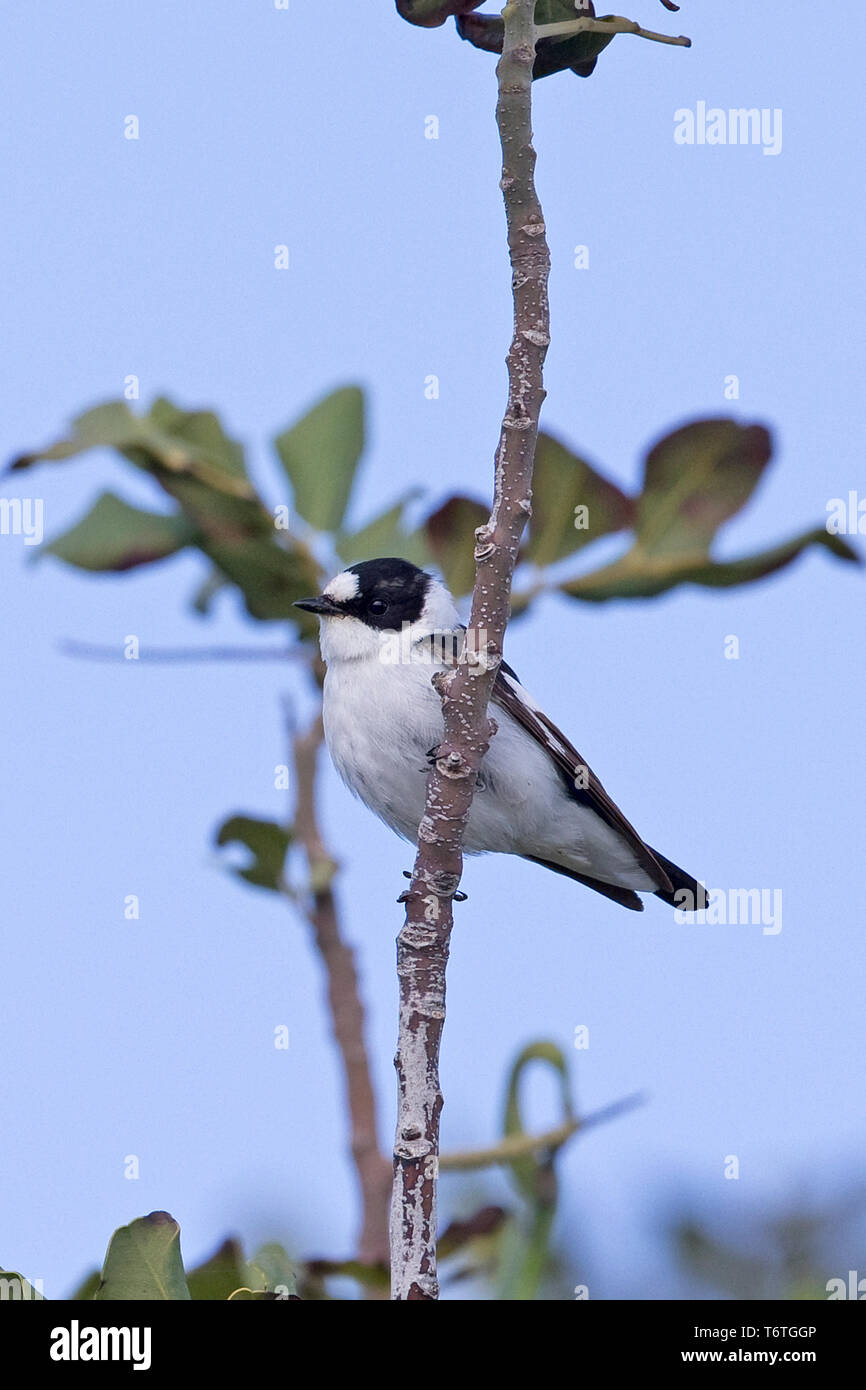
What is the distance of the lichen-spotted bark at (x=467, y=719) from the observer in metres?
2.06

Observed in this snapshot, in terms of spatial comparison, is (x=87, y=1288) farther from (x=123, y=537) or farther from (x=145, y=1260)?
(x=123, y=537)

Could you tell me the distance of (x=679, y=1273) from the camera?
313 centimetres

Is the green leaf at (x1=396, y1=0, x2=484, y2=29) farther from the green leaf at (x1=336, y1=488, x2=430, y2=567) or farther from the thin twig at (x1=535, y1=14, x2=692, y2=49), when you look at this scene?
the green leaf at (x1=336, y1=488, x2=430, y2=567)

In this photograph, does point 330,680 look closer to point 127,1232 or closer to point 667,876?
point 667,876

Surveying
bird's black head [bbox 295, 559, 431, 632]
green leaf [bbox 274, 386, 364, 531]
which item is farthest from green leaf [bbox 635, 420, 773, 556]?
bird's black head [bbox 295, 559, 431, 632]

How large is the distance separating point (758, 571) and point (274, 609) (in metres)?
1.02

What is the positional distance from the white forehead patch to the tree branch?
1.50m

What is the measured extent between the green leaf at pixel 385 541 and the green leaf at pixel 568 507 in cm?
28

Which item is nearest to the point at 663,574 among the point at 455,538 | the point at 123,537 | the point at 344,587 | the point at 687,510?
the point at 687,510

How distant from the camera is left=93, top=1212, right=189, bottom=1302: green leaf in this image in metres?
2.01

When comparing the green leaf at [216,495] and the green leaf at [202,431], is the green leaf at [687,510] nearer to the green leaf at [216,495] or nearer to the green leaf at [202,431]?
the green leaf at [216,495]

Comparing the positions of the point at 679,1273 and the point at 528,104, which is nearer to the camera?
the point at 528,104
